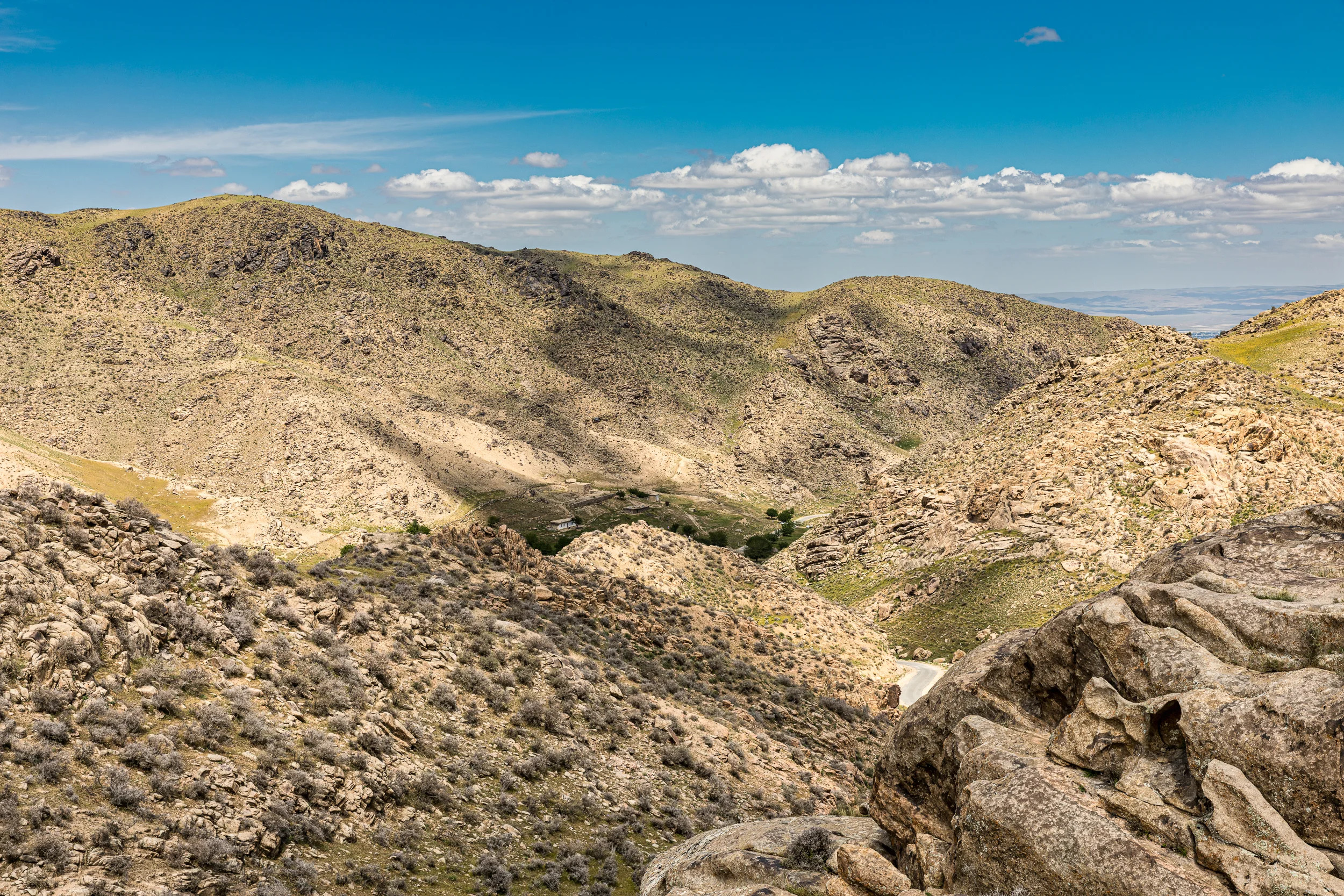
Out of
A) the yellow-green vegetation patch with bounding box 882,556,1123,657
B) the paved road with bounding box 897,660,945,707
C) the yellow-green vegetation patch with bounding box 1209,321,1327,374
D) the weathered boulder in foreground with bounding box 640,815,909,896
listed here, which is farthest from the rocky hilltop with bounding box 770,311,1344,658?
the weathered boulder in foreground with bounding box 640,815,909,896

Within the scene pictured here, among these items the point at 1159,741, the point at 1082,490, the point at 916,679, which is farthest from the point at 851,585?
the point at 1159,741

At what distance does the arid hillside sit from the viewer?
325 ft

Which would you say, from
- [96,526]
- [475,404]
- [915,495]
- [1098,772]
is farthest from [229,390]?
[1098,772]

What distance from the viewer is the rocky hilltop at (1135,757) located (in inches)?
386

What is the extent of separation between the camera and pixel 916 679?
1837 inches

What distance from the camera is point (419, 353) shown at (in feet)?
468

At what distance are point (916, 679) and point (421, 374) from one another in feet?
362

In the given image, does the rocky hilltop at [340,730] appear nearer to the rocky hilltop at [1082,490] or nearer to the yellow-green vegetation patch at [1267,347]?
the rocky hilltop at [1082,490]

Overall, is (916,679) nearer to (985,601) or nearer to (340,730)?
(985,601)

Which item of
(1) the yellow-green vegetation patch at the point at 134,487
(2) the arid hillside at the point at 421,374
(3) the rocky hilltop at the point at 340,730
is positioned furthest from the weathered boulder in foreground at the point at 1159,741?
(2) the arid hillside at the point at 421,374

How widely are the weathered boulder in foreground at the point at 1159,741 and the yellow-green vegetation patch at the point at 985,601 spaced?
38.5 meters

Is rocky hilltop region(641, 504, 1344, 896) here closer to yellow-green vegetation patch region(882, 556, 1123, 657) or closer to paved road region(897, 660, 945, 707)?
paved road region(897, 660, 945, 707)

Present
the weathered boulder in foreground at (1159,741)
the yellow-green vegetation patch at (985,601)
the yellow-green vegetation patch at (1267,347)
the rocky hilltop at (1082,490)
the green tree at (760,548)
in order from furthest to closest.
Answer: the green tree at (760,548), the yellow-green vegetation patch at (1267,347), the yellow-green vegetation patch at (985,601), the rocky hilltop at (1082,490), the weathered boulder in foreground at (1159,741)

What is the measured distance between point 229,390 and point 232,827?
350 feet
